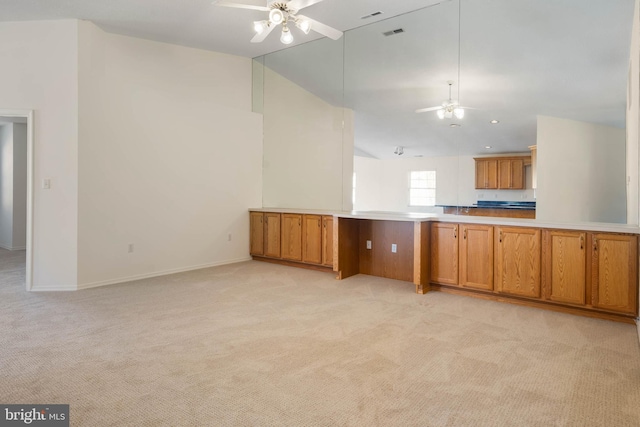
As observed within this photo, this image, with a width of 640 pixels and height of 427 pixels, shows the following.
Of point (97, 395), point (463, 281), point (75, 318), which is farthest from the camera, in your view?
point (463, 281)

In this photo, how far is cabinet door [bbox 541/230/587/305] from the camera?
3.62 meters

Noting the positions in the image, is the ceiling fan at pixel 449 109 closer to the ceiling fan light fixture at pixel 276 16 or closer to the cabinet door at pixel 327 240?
the cabinet door at pixel 327 240

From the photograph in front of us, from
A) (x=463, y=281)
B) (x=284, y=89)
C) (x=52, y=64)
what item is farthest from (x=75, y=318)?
(x=284, y=89)

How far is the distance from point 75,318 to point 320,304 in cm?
225

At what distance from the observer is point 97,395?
2.18m

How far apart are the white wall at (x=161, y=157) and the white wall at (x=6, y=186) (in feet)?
13.5

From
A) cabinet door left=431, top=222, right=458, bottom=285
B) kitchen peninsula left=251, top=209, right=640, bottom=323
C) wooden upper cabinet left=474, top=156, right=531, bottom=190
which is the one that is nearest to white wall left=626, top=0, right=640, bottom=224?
kitchen peninsula left=251, top=209, right=640, bottom=323

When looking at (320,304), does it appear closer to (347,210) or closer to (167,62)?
(347,210)

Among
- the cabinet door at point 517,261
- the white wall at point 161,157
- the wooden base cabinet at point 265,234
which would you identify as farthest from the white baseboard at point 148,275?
the cabinet door at point 517,261

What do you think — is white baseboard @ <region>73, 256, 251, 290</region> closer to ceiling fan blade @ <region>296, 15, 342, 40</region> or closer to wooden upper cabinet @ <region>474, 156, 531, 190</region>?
ceiling fan blade @ <region>296, 15, 342, 40</region>

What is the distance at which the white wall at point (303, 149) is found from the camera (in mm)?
5840

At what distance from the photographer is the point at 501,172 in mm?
4391

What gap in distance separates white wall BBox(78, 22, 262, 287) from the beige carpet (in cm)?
101

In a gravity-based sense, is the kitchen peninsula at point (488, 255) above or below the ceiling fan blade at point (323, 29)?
below
